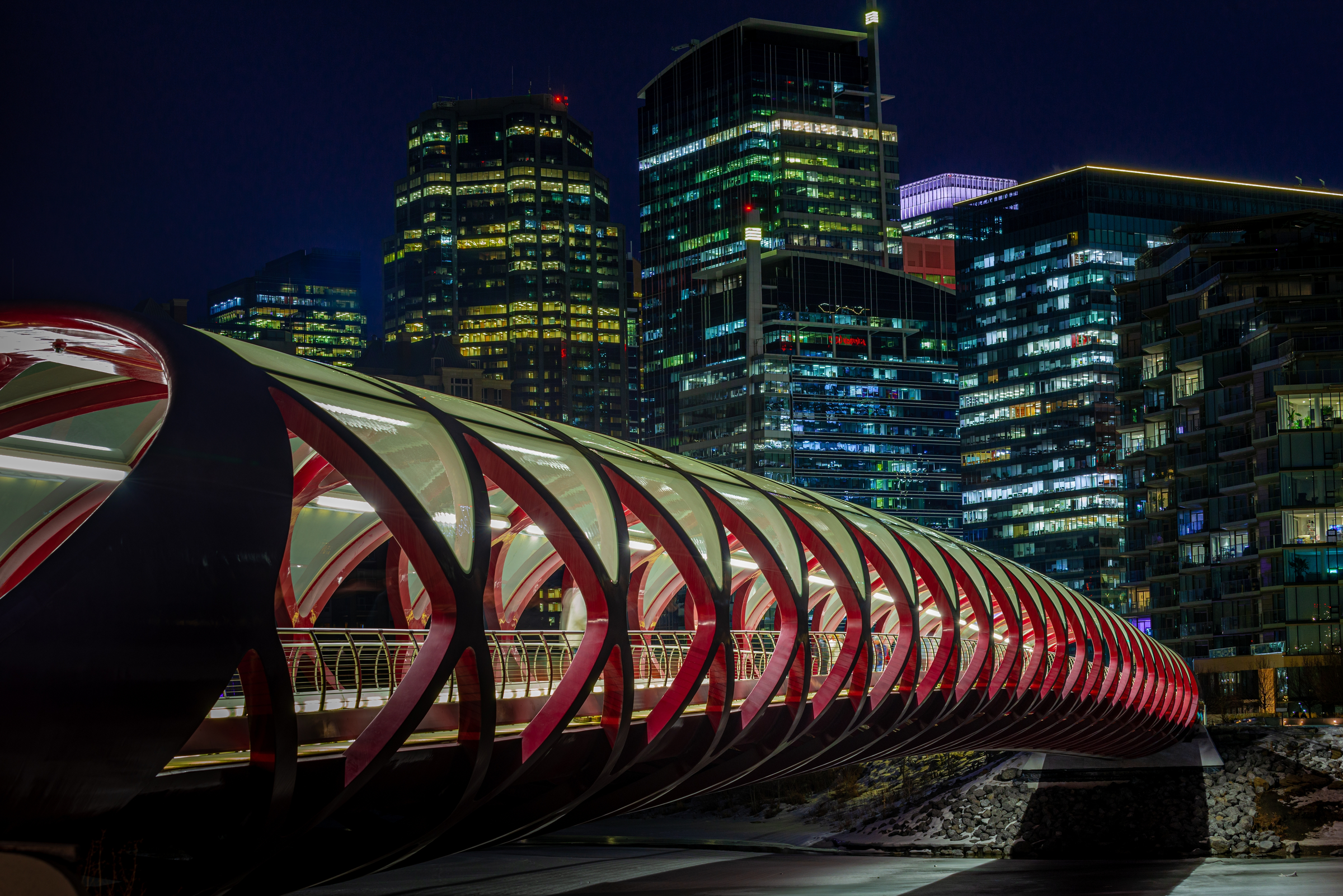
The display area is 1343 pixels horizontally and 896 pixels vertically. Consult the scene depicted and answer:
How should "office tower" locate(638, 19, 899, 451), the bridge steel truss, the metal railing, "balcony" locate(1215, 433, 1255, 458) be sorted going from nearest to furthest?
the bridge steel truss → the metal railing → "balcony" locate(1215, 433, 1255, 458) → "office tower" locate(638, 19, 899, 451)

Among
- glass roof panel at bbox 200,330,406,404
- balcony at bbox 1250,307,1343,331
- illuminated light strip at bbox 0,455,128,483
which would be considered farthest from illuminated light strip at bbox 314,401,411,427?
balcony at bbox 1250,307,1343,331

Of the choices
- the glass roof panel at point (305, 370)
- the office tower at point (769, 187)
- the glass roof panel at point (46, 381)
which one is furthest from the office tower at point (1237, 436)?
the office tower at point (769, 187)

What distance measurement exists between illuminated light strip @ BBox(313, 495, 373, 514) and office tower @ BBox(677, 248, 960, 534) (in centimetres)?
13459

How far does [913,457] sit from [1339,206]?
67019mm

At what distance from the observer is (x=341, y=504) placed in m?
21.0

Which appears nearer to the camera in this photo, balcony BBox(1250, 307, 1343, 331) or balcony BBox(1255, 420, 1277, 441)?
balcony BBox(1255, 420, 1277, 441)

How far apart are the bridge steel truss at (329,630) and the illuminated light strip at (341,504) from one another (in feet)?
0.29

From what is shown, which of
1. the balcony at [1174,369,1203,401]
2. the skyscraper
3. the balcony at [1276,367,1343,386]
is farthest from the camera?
the skyscraper

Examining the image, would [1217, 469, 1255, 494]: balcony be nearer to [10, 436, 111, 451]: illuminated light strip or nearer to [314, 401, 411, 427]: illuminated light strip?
[314, 401, 411, 427]: illuminated light strip

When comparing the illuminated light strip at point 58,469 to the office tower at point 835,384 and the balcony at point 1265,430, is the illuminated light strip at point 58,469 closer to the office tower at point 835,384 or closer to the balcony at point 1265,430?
the balcony at point 1265,430

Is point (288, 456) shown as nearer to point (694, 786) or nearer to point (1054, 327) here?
point (694, 786)

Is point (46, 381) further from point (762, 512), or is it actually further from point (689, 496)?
point (762, 512)

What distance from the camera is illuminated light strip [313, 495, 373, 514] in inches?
806

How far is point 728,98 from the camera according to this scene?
19838 centimetres
